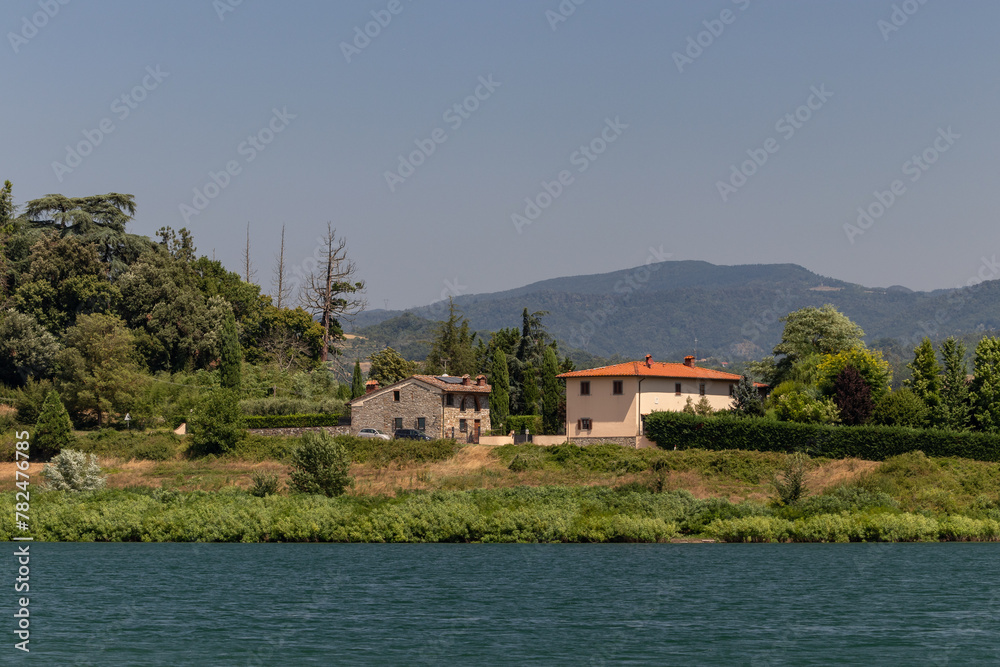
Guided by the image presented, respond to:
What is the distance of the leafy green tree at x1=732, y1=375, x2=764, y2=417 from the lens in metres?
67.9

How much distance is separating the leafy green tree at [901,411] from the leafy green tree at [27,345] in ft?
183

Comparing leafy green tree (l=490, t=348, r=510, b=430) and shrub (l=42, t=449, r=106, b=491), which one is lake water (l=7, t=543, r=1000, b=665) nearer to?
shrub (l=42, t=449, r=106, b=491)

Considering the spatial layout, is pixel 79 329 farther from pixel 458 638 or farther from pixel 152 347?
pixel 458 638

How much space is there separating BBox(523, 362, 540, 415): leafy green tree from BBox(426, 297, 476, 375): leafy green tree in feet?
45.5

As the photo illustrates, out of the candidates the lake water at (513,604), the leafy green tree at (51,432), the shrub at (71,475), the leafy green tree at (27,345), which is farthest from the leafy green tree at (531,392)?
the lake water at (513,604)

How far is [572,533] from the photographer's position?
48.0 m

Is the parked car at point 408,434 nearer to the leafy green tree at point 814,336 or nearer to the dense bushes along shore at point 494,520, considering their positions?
the dense bushes along shore at point 494,520

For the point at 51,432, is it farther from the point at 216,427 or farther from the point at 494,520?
the point at 494,520

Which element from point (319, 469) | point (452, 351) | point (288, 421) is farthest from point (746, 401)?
point (452, 351)

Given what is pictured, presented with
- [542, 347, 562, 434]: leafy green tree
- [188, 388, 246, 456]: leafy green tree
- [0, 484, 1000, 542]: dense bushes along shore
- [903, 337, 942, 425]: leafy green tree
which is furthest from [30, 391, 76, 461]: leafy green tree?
[903, 337, 942, 425]: leafy green tree

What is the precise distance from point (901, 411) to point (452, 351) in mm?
47189

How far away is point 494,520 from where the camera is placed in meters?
48.4

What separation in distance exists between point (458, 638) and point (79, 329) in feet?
189

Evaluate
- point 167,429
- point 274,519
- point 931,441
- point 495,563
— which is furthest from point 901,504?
point 167,429
